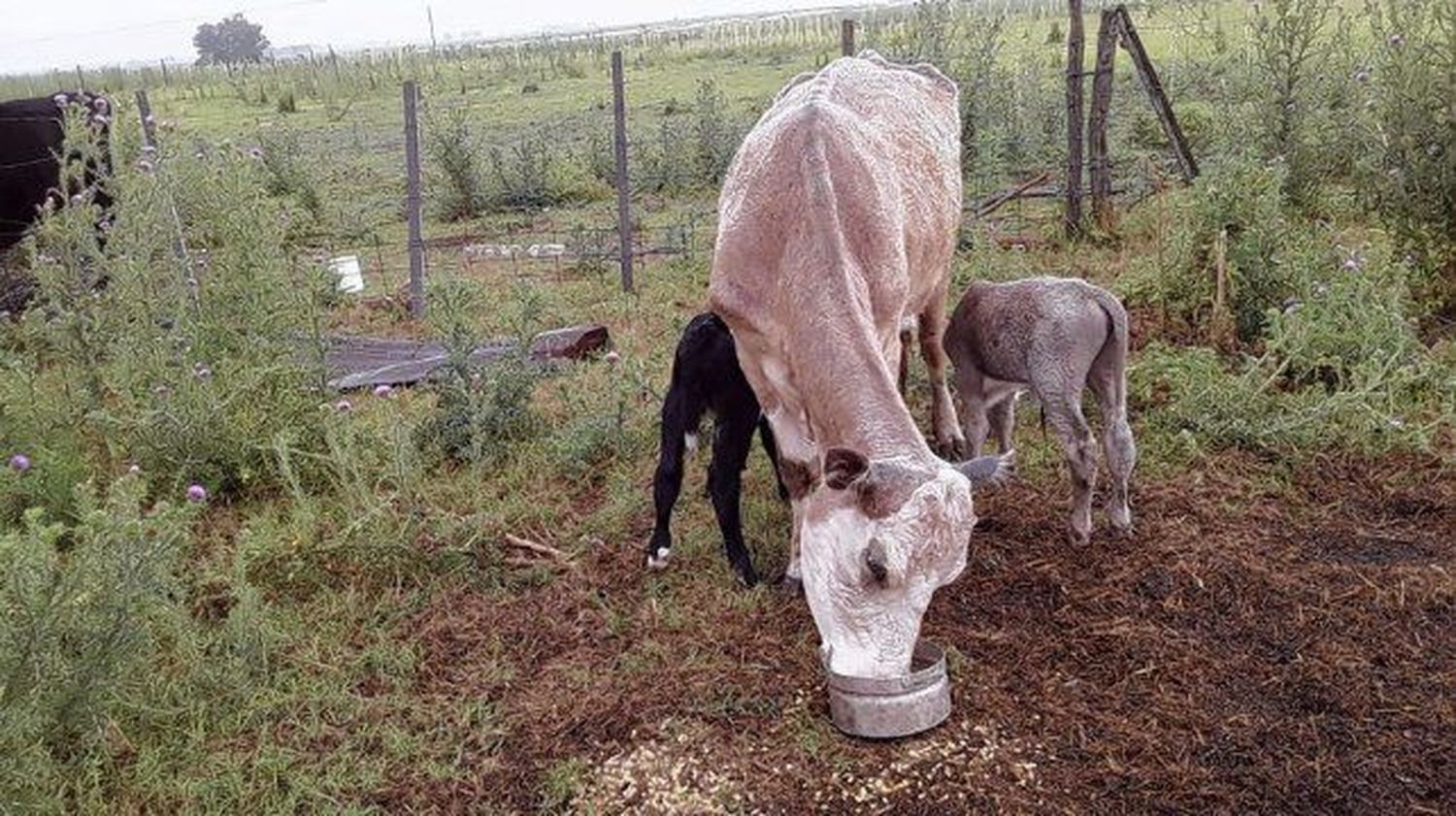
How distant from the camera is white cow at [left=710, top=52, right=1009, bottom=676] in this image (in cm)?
319

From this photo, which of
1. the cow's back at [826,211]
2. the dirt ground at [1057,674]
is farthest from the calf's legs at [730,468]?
the cow's back at [826,211]

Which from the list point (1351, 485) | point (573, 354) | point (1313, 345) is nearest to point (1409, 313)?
point (1313, 345)

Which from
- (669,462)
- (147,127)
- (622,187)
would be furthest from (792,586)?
(147,127)

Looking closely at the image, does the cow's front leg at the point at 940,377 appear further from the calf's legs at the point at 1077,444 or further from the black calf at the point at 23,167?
the black calf at the point at 23,167

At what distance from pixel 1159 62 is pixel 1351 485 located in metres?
17.3

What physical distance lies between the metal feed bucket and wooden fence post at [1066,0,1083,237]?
692cm

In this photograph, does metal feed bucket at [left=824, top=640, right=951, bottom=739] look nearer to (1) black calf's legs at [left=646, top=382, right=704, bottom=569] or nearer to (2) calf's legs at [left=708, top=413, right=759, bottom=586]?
(2) calf's legs at [left=708, top=413, right=759, bottom=586]

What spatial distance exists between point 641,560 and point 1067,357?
1.96 meters

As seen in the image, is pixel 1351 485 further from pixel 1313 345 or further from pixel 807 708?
pixel 807 708

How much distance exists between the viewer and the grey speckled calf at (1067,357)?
4469 mm

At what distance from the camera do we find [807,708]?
3744 millimetres

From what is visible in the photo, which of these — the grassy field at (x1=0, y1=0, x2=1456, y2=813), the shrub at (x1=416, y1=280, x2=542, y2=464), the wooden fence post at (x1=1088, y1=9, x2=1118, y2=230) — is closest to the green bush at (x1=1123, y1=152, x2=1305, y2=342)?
the grassy field at (x1=0, y1=0, x2=1456, y2=813)

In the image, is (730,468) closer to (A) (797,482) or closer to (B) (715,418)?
(B) (715,418)

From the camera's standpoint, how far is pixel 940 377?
18.5 feet
